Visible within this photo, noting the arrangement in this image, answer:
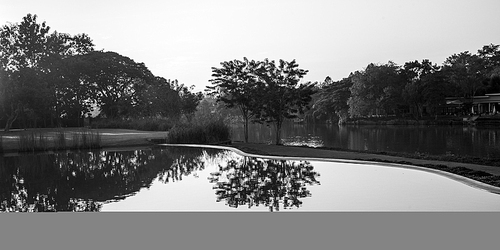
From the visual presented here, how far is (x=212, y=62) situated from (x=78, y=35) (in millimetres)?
13945

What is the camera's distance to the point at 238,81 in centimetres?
2177

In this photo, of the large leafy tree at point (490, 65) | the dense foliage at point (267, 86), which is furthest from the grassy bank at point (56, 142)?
the large leafy tree at point (490, 65)

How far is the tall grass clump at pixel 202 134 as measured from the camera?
19.6m

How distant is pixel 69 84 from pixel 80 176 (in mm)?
25877

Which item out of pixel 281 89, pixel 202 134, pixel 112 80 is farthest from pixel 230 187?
pixel 112 80

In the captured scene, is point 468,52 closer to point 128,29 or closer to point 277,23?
point 277,23

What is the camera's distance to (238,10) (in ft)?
75.5

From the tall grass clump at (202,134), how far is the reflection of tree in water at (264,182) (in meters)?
6.68

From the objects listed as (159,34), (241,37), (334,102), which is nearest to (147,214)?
(241,37)

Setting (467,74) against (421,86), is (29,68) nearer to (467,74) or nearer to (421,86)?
(421,86)

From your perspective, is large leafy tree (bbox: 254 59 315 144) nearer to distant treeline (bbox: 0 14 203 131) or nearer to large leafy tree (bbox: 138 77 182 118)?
distant treeline (bbox: 0 14 203 131)

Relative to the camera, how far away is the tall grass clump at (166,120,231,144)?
19641mm

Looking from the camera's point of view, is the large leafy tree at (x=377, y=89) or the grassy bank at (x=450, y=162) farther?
the large leafy tree at (x=377, y=89)

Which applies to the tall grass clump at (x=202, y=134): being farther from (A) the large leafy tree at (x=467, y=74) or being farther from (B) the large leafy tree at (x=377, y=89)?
(A) the large leafy tree at (x=467, y=74)
